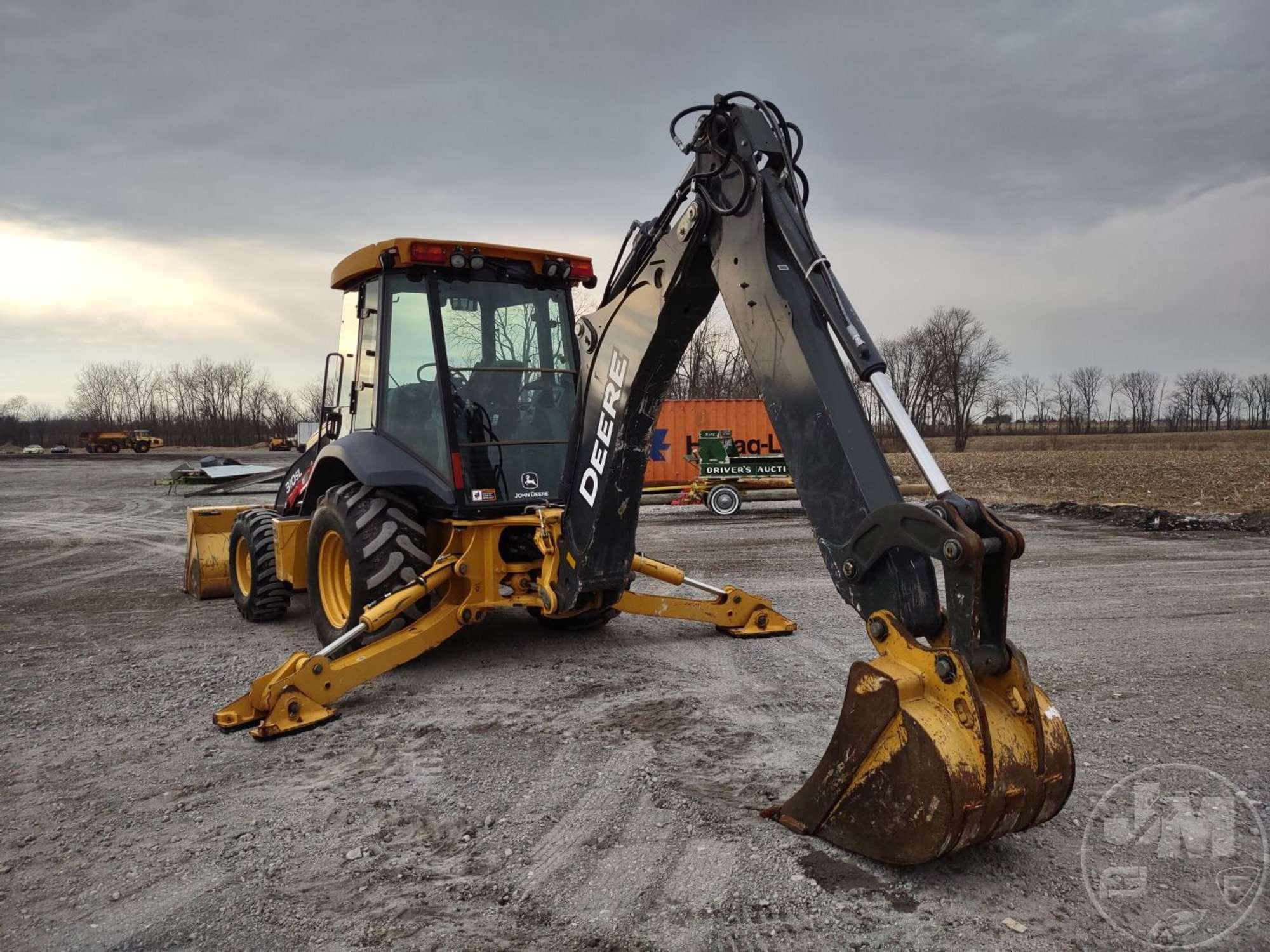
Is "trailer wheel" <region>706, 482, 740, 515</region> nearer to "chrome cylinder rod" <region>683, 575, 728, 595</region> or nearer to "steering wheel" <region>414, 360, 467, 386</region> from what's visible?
"chrome cylinder rod" <region>683, 575, 728, 595</region>

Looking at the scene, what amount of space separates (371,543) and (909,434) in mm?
3488

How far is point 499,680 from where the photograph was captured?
543 centimetres

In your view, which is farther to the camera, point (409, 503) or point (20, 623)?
point (20, 623)

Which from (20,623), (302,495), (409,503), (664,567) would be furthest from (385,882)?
(20,623)

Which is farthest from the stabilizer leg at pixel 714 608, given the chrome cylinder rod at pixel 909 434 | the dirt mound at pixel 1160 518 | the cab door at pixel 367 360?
the dirt mound at pixel 1160 518

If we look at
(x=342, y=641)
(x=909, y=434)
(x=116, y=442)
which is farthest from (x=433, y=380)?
(x=116, y=442)

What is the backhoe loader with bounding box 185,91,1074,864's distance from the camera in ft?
9.10

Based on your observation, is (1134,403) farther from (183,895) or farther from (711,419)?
(183,895)

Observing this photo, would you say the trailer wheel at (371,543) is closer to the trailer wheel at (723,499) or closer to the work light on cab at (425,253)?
the work light on cab at (425,253)

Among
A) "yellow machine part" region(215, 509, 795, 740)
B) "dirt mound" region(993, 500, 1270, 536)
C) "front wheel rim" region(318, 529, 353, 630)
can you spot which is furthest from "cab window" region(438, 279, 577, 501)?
"dirt mound" region(993, 500, 1270, 536)

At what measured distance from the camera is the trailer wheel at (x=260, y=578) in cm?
722

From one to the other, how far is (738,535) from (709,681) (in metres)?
8.51

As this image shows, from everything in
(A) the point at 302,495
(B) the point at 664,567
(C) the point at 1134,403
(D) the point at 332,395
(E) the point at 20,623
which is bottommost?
(E) the point at 20,623

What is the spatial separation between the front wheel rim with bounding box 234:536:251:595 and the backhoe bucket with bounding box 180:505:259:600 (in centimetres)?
61
